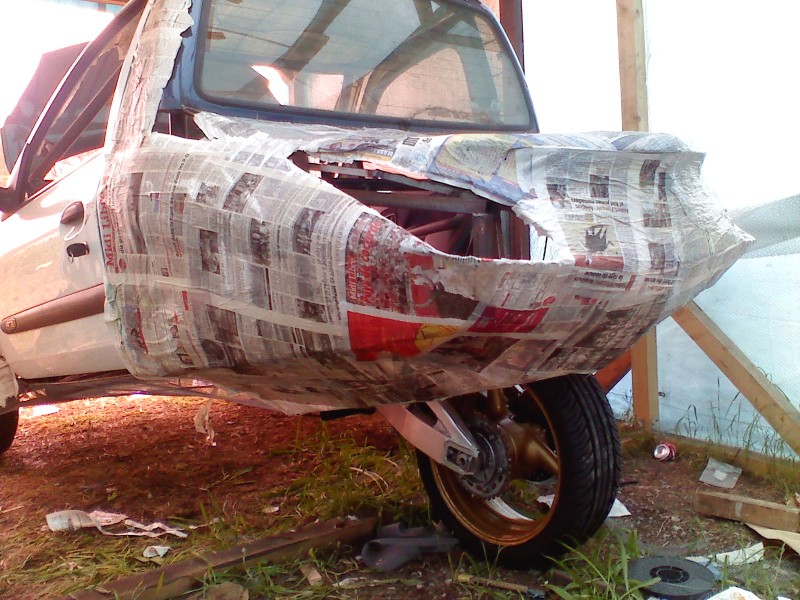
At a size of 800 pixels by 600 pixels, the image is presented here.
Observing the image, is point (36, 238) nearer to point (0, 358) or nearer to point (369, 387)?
point (0, 358)

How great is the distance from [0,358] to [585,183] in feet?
7.88

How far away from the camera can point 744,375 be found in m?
2.74

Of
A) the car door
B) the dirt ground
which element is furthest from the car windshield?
the dirt ground

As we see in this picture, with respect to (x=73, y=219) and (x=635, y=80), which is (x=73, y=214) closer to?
(x=73, y=219)

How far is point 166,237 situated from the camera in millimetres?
1692

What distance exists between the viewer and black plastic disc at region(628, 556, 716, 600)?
178 centimetres

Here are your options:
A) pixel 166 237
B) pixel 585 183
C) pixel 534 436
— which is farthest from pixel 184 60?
pixel 534 436

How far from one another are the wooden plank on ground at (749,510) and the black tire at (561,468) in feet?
2.07

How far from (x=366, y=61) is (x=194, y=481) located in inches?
71.6

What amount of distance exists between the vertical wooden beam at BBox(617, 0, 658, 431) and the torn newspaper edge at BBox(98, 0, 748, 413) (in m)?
1.40

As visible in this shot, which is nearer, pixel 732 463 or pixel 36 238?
pixel 36 238

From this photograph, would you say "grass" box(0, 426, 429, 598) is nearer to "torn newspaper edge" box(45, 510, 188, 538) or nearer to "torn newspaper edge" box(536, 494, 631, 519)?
"torn newspaper edge" box(45, 510, 188, 538)

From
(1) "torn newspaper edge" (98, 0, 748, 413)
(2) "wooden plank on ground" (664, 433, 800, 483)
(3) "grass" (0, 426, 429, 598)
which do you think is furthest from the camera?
(2) "wooden plank on ground" (664, 433, 800, 483)

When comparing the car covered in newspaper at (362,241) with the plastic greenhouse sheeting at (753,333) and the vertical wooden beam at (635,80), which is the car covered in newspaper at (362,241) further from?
the plastic greenhouse sheeting at (753,333)
